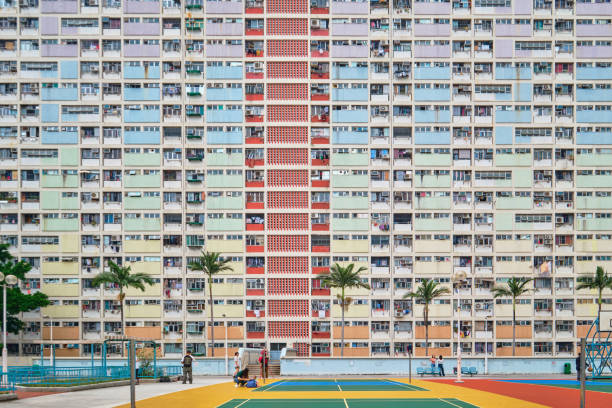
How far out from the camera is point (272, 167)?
98.1 meters

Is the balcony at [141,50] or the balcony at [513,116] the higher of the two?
the balcony at [141,50]

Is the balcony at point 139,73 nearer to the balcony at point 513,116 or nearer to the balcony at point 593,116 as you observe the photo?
the balcony at point 513,116

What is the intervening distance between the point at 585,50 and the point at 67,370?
82.0 metres

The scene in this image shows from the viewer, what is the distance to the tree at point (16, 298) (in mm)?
86688

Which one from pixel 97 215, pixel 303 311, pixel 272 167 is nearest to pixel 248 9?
pixel 272 167

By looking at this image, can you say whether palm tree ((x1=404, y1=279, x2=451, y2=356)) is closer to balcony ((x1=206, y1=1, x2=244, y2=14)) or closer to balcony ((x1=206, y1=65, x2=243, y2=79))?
balcony ((x1=206, y1=65, x2=243, y2=79))

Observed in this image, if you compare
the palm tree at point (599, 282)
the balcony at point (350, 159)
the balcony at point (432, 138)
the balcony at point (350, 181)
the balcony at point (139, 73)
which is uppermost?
the balcony at point (139, 73)

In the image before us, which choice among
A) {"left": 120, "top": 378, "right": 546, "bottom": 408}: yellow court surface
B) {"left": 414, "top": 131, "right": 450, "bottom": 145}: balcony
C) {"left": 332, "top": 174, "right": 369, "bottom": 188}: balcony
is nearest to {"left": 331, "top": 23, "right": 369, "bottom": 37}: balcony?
{"left": 414, "top": 131, "right": 450, "bottom": 145}: balcony

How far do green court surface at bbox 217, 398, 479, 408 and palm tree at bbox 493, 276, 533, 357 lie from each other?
59399 mm

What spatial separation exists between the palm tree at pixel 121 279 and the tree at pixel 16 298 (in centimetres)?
682

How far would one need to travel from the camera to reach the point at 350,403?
3428cm

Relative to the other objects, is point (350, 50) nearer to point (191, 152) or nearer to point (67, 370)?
point (191, 152)

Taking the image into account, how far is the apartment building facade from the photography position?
316 feet

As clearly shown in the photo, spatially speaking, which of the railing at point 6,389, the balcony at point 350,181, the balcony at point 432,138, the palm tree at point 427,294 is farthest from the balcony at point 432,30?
the railing at point 6,389
